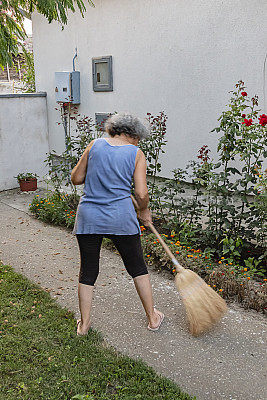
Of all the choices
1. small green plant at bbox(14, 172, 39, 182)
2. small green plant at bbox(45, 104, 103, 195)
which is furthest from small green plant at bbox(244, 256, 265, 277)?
small green plant at bbox(14, 172, 39, 182)

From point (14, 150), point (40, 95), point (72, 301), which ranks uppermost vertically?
point (40, 95)

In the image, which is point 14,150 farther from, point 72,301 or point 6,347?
point 6,347

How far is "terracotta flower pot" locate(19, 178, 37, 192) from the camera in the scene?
8.57 metres

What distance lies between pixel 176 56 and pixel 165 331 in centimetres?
447

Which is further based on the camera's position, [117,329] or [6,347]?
[117,329]

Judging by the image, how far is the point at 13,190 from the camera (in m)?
8.93

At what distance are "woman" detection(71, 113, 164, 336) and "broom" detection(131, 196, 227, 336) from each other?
0.81 ft

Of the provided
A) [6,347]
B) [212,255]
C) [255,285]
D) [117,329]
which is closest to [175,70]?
[212,255]

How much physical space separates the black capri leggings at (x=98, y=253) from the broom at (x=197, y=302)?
0.23 meters

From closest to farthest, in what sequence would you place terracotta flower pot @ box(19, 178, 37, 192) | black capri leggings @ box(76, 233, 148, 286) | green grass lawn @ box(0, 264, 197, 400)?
green grass lawn @ box(0, 264, 197, 400), black capri leggings @ box(76, 233, 148, 286), terracotta flower pot @ box(19, 178, 37, 192)

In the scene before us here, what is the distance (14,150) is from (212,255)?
5.82 metres

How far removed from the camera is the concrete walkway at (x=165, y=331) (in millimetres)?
2881

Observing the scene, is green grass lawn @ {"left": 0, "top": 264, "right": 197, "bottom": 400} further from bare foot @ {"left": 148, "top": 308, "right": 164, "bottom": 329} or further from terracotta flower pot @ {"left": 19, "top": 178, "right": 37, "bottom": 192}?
terracotta flower pot @ {"left": 19, "top": 178, "right": 37, "bottom": 192}

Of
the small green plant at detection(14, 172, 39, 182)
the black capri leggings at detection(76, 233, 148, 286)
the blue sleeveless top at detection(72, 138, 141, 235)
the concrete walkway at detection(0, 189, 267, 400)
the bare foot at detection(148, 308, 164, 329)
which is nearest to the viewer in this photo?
the concrete walkway at detection(0, 189, 267, 400)
